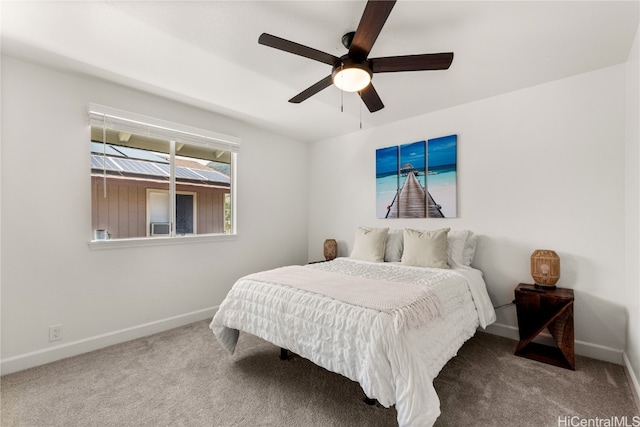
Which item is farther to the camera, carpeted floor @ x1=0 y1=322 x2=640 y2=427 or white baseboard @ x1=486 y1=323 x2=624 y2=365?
white baseboard @ x1=486 y1=323 x2=624 y2=365

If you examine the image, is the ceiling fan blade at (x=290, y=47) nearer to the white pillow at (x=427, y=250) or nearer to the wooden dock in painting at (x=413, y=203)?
the white pillow at (x=427, y=250)

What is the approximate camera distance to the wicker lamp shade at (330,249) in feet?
13.4

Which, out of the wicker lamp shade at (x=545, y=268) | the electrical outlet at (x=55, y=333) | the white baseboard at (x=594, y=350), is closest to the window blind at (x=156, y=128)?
the electrical outlet at (x=55, y=333)

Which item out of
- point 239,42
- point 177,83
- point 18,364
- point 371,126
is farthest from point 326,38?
point 18,364

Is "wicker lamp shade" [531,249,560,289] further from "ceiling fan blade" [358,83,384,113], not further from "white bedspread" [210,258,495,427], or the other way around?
"ceiling fan blade" [358,83,384,113]

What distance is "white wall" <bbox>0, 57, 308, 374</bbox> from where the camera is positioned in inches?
86.7

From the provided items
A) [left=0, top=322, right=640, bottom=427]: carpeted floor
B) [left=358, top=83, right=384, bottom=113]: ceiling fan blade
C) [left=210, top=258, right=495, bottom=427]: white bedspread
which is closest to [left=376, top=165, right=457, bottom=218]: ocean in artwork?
[left=210, top=258, right=495, bottom=427]: white bedspread

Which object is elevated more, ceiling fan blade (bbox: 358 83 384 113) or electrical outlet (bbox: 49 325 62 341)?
ceiling fan blade (bbox: 358 83 384 113)

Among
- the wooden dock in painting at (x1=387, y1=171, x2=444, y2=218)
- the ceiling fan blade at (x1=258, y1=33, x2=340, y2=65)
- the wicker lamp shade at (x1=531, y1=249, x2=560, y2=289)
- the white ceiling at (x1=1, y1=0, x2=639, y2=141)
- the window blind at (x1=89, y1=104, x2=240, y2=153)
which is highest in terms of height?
the white ceiling at (x1=1, y1=0, x2=639, y2=141)

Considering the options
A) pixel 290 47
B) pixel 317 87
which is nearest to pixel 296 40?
pixel 317 87

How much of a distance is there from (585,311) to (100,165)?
4.56 metres

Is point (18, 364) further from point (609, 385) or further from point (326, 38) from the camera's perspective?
point (609, 385)

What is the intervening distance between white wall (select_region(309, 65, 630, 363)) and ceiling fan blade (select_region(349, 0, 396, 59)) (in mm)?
1943

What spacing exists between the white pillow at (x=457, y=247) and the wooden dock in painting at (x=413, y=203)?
1.19ft
